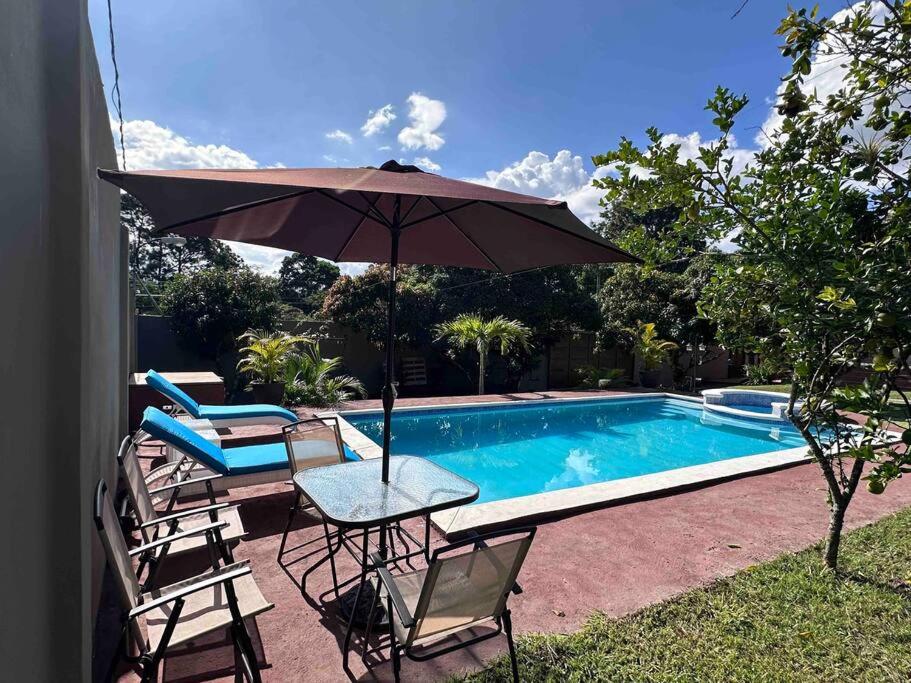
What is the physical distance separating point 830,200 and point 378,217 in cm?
281

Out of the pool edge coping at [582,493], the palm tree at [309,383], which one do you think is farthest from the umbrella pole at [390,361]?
the palm tree at [309,383]

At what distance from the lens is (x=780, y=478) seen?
6.29m

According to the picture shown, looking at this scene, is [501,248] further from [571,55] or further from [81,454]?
[571,55]

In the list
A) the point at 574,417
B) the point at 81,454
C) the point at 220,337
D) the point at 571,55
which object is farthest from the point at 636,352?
the point at 81,454

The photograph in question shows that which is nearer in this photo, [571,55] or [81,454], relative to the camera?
[81,454]

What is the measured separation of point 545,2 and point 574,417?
9.15 meters

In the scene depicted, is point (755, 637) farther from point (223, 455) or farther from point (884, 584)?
point (223, 455)

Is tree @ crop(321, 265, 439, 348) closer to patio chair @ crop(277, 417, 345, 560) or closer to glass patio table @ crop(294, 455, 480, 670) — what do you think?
patio chair @ crop(277, 417, 345, 560)

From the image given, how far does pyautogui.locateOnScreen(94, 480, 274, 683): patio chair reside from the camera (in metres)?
2.02

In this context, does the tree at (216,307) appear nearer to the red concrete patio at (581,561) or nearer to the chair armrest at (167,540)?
the red concrete patio at (581,561)

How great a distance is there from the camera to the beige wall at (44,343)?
139 centimetres

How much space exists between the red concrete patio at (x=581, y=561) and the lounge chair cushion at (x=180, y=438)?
0.69m

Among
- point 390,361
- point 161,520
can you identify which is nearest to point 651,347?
point 390,361

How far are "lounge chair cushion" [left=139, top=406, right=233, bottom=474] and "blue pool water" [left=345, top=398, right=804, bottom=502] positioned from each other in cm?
383
